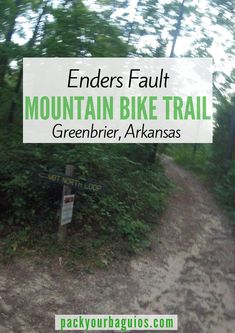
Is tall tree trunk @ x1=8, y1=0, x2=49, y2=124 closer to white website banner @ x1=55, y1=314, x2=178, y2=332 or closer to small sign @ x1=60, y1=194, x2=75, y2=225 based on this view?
small sign @ x1=60, y1=194, x2=75, y2=225

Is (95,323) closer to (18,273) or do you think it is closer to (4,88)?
(18,273)

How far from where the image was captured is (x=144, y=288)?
6.55 m

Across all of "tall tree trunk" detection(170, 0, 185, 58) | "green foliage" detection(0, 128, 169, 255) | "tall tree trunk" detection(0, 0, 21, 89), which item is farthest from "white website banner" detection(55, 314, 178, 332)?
"tall tree trunk" detection(170, 0, 185, 58)

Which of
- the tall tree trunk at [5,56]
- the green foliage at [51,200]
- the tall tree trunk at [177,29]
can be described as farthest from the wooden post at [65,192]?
the tall tree trunk at [177,29]

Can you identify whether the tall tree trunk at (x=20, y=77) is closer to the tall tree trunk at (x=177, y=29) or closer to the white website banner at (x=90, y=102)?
the white website banner at (x=90, y=102)

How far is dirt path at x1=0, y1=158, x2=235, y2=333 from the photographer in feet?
17.2

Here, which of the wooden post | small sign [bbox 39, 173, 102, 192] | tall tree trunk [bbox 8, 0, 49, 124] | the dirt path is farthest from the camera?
tall tree trunk [bbox 8, 0, 49, 124]

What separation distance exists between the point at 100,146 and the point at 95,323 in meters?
4.12

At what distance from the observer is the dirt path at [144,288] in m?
5.25

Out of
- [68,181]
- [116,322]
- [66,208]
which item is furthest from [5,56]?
[116,322]

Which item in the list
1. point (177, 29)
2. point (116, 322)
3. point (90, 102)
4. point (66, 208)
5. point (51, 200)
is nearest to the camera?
point (116, 322)

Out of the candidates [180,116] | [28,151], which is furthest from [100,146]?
[180,116]

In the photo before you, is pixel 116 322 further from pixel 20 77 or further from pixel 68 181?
pixel 20 77

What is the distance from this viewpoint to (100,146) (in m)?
8.19
